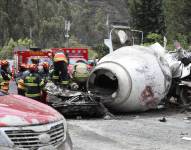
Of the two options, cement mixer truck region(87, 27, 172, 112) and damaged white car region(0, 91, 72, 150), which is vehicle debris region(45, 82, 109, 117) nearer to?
cement mixer truck region(87, 27, 172, 112)

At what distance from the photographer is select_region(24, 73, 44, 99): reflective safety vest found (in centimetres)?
1213

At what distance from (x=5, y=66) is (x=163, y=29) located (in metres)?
37.1

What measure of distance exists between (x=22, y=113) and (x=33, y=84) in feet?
22.1

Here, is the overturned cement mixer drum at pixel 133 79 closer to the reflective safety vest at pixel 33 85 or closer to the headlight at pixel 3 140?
the reflective safety vest at pixel 33 85

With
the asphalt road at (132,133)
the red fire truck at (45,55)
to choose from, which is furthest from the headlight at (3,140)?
the red fire truck at (45,55)

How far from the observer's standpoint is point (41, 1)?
263ft

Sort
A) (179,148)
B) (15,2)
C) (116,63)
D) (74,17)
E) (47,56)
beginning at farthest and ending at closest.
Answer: (74,17), (15,2), (47,56), (116,63), (179,148)

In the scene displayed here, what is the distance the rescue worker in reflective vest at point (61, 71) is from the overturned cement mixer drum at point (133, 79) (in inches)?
30.5

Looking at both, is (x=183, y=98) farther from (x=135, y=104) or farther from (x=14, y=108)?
(x=14, y=108)

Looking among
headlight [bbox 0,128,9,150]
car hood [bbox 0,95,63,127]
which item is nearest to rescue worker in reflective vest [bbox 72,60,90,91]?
car hood [bbox 0,95,63,127]

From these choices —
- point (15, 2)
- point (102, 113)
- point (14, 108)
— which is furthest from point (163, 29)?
point (14, 108)

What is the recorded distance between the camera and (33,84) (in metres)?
12.2

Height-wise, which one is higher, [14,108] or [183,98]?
[14,108]

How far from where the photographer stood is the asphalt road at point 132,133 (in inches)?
360
